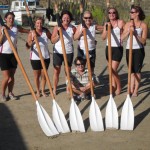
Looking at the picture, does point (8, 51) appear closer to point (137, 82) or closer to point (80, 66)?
point (80, 66)

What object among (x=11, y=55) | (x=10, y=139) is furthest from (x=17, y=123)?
(x=11, y=55)

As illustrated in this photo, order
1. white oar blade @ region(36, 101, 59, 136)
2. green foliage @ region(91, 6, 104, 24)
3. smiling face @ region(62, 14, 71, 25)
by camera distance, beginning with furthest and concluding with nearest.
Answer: green foliage @ region(91, 6, 104, 24)
smiling face @ region(62, 14, 71, 25)
white oar blade @ region(36, 101, 59, 136)

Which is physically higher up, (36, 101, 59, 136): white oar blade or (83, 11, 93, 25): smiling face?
(83, 11, 93, 25): smiling face

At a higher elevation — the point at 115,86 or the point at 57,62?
the point at 57,62

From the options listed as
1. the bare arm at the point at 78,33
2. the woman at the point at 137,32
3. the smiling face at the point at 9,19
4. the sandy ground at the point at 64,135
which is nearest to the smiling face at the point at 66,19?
the bare arm at the point at 78,33

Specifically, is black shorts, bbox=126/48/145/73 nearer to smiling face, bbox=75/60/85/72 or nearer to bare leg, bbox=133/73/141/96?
bare leg, bbox=133/73/141/96

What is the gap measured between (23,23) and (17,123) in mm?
14955

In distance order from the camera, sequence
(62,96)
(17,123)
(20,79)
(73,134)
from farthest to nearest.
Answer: (20,79), (62,96), (17,123), (73,134)

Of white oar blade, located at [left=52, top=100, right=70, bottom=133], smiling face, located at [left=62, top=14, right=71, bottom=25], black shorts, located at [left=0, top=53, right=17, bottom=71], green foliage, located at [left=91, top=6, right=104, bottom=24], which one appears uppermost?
smiling face, located at [left=62, top=14, right=71, bottom=25]

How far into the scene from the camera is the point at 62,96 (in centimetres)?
659

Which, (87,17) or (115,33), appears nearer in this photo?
(87,17)

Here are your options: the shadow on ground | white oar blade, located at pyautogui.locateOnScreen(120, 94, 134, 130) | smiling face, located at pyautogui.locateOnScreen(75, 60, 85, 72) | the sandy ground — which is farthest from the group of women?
white oar blade, located at pyautogui.locateOnScreen(120, 94, 134, 130)

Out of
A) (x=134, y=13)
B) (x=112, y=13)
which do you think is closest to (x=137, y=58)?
(x=134, y=13)

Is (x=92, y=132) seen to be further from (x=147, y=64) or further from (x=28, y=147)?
(x=147, y=64)
